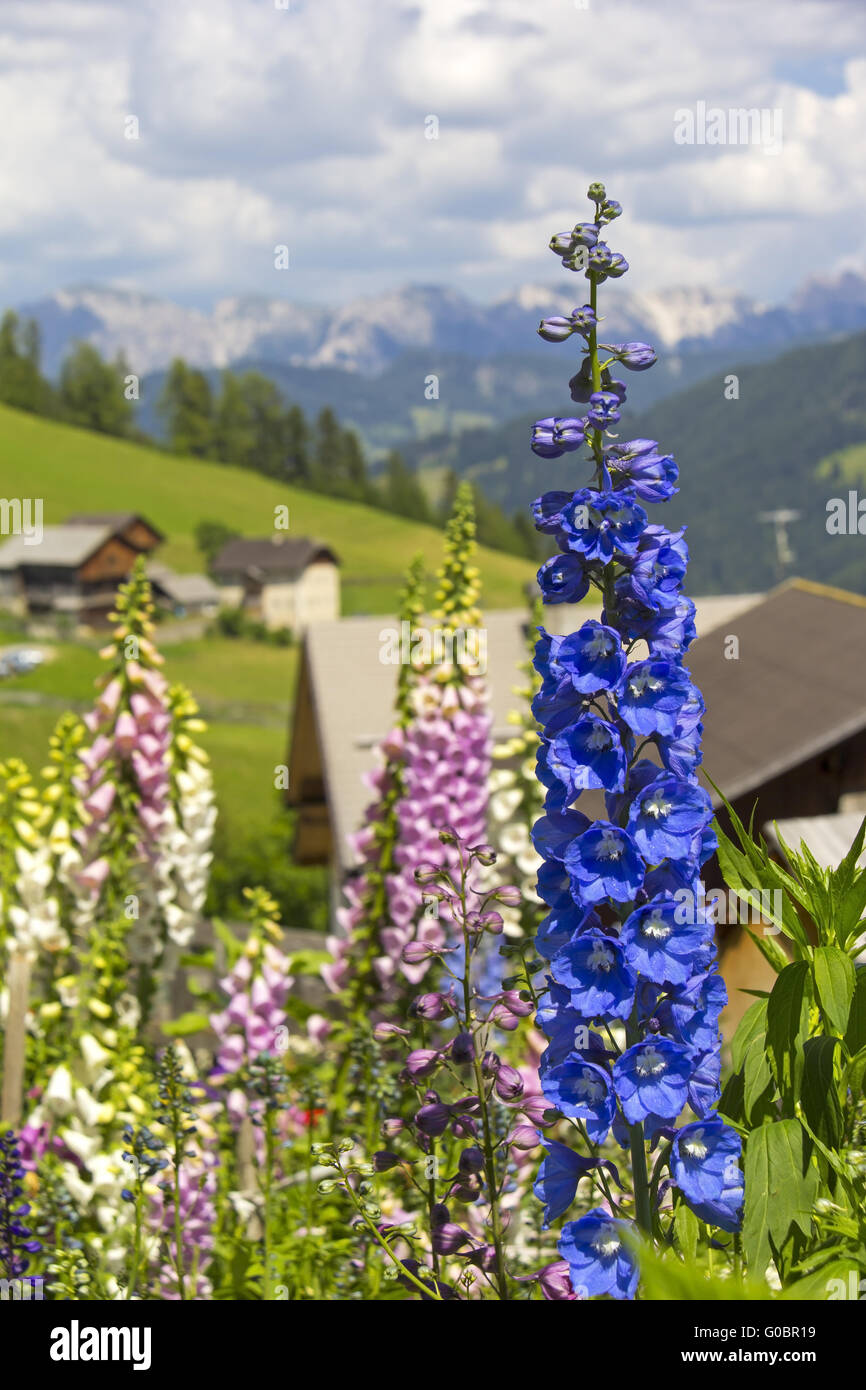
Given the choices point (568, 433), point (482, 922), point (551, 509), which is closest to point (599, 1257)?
point (482, 922)

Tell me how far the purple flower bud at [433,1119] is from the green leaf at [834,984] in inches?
38.1

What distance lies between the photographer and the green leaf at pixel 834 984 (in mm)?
2344

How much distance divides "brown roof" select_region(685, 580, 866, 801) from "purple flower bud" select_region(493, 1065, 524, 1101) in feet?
24.3

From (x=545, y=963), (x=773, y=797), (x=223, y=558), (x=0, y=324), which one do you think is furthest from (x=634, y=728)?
(x=0, y=324)

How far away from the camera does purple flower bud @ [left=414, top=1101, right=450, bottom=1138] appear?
291cm

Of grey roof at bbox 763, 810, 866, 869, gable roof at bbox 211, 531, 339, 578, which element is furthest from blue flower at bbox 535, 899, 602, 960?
gable roof at bbox 211, 531, 339, 578

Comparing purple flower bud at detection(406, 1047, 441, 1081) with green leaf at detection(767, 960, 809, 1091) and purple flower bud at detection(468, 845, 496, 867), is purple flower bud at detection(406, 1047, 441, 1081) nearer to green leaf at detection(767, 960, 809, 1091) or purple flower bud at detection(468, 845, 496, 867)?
purple flower bud at detection(468, 845, 496, 867)

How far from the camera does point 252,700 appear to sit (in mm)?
94750

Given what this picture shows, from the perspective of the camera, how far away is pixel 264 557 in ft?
412

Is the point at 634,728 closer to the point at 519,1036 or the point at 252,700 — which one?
the point at 519,1036

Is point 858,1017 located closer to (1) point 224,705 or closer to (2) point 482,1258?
(2) point 482,1258

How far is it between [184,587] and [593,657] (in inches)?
4866

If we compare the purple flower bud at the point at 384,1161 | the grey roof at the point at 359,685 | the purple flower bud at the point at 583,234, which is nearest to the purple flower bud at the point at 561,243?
the purple flower bud at the point at 583,234

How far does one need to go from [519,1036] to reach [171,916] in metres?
2.00
